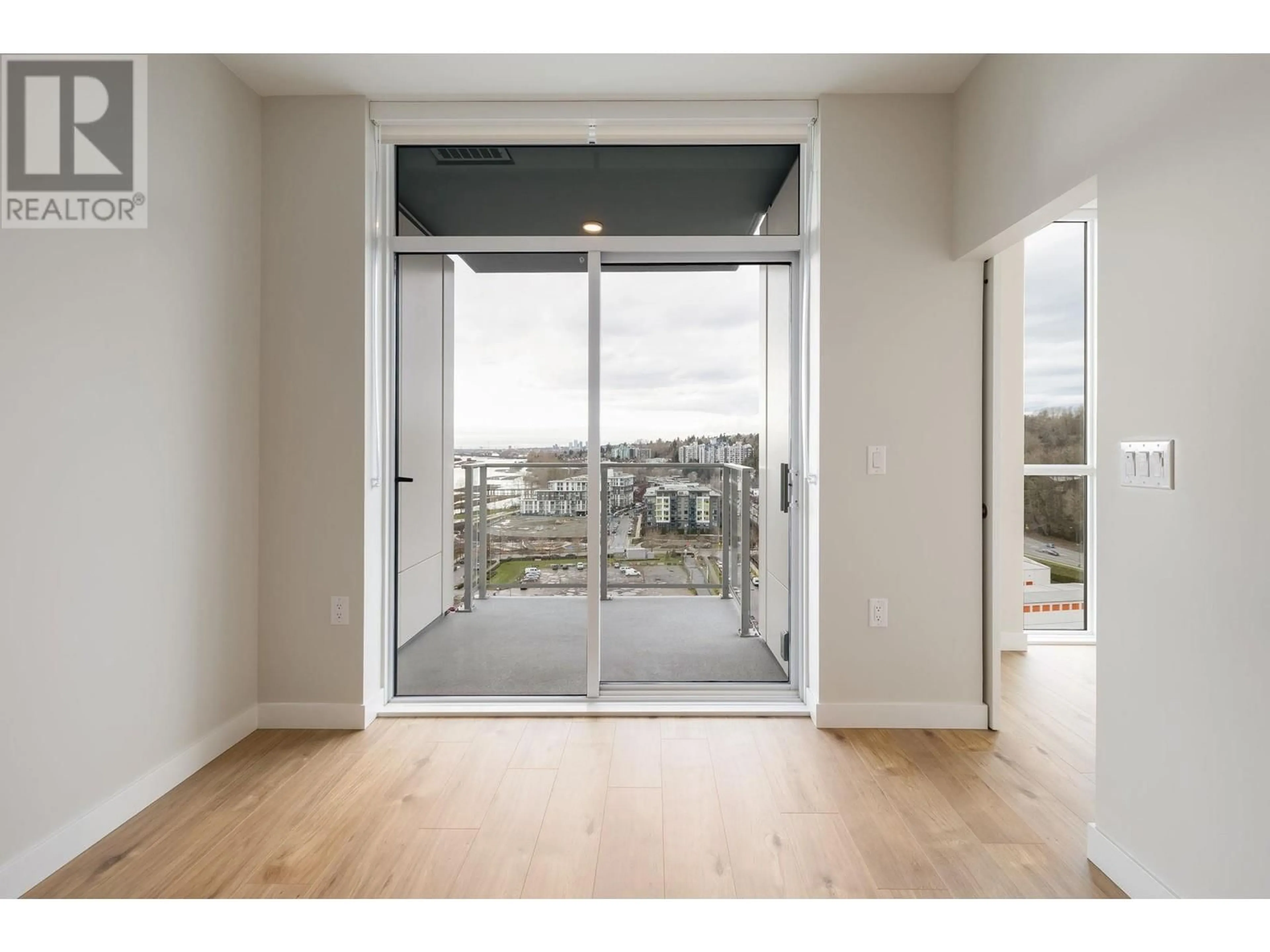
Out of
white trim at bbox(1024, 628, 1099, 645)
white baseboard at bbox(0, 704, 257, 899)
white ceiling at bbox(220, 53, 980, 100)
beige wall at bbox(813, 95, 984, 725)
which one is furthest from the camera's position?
white trim at bbox(1024, 628, 1099, 645)

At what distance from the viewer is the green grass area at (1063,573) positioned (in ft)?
13.9

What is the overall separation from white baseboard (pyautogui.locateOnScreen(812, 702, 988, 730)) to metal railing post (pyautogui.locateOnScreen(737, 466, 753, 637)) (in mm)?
549

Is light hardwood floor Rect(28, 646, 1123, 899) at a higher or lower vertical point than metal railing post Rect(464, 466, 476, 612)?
lower

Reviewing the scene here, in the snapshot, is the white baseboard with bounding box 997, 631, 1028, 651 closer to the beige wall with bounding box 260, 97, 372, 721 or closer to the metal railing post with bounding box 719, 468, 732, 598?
the metal railing post with bounding box 719, 468, 732, 598

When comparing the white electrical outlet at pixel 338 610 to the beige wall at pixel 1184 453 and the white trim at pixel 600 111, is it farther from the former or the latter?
the beige wall at pixel 1184 453

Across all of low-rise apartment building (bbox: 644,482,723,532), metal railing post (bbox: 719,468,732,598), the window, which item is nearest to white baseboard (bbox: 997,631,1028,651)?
the window

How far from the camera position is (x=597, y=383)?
3.06m

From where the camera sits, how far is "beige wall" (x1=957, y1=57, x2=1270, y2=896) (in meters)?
1.40

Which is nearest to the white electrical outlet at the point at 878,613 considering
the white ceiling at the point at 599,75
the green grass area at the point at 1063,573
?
the green grass area at the point at 1063,573

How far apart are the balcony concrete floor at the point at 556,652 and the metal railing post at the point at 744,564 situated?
6.4 inches

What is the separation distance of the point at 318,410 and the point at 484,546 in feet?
3.13

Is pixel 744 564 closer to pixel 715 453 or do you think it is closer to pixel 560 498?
pixel 715 453

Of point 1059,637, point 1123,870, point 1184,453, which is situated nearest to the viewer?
point 1184,453

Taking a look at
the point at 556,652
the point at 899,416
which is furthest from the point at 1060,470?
the point at 556,652
